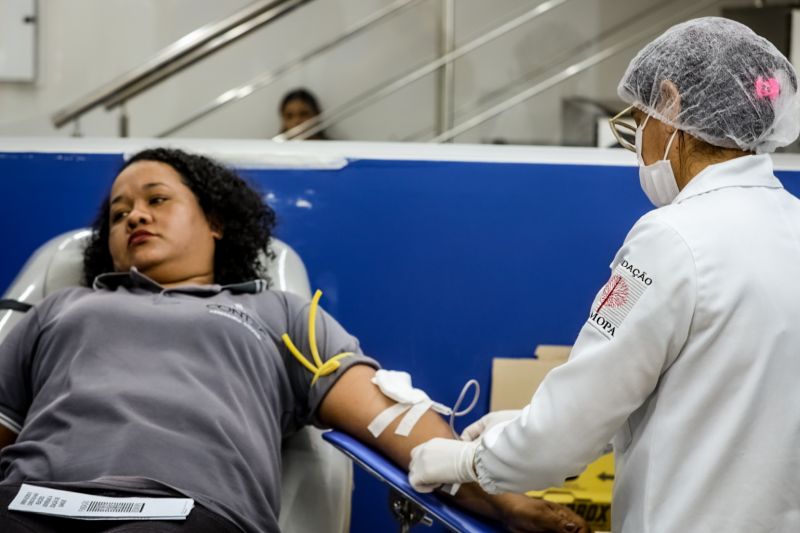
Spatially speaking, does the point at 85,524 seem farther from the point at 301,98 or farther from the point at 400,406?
the point at 301,98

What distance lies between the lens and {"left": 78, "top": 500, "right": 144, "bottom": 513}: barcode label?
1.49 metres

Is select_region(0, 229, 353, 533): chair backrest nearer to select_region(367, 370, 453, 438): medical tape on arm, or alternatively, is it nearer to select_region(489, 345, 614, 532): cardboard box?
select_region(367, 370, 453, 438): medical tape on arm

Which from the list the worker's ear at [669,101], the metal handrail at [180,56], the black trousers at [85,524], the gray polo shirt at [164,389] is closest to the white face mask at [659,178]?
the worker's ear at [669,101]

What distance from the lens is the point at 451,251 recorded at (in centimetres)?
241

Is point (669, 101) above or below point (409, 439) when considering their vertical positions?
above

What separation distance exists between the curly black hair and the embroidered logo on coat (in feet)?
3.17

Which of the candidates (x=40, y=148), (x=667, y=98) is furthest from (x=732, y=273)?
(x=40, y=148)

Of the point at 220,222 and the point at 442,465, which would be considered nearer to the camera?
the point at 442,465

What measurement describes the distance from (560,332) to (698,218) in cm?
113

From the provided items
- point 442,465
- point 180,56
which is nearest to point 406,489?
point 442,465

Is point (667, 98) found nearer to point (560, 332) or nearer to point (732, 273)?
point (732, 273)

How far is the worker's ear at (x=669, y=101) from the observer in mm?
1410

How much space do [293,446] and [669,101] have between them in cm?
102

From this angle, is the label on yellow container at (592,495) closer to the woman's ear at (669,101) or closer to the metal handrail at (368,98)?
A: the woman's ear at (669,101)
